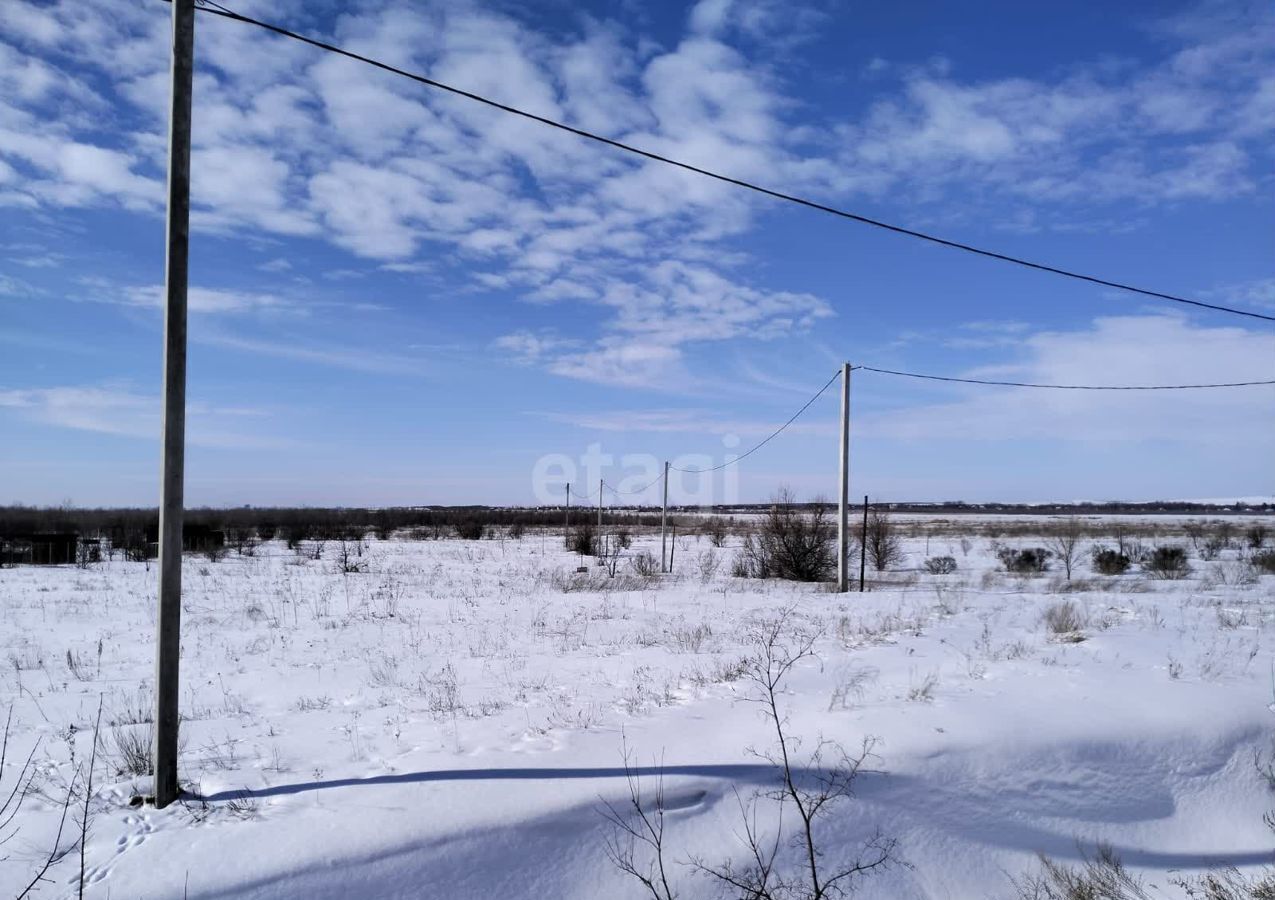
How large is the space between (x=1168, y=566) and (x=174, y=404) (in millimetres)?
27703

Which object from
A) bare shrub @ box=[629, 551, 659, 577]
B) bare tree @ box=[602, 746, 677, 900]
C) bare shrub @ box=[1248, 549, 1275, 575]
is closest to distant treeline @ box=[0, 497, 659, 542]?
bare shrub @ box=[629, 551, 659, 577]

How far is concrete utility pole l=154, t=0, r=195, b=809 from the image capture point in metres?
4.54

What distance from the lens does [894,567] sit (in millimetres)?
27516

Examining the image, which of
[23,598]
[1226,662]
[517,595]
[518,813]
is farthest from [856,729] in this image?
[23,598]

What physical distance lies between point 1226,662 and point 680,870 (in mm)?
8189

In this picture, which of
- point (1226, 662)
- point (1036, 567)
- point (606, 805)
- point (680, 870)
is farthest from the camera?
point (1036, 567)

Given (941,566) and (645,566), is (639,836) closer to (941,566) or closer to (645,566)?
(645,566)

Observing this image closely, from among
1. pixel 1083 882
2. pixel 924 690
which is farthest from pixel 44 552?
pixel 1083 882

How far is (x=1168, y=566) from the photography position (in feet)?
77.4

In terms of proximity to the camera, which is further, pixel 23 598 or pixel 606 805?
pixel 23 598

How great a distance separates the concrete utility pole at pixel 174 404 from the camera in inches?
179

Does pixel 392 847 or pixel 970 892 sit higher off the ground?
pixel 392 847

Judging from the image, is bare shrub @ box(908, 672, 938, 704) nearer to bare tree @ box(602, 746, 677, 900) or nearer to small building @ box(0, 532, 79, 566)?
bare tree @ box(602, 746, 677, 900)

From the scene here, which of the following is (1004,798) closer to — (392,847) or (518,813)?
(518,813)
